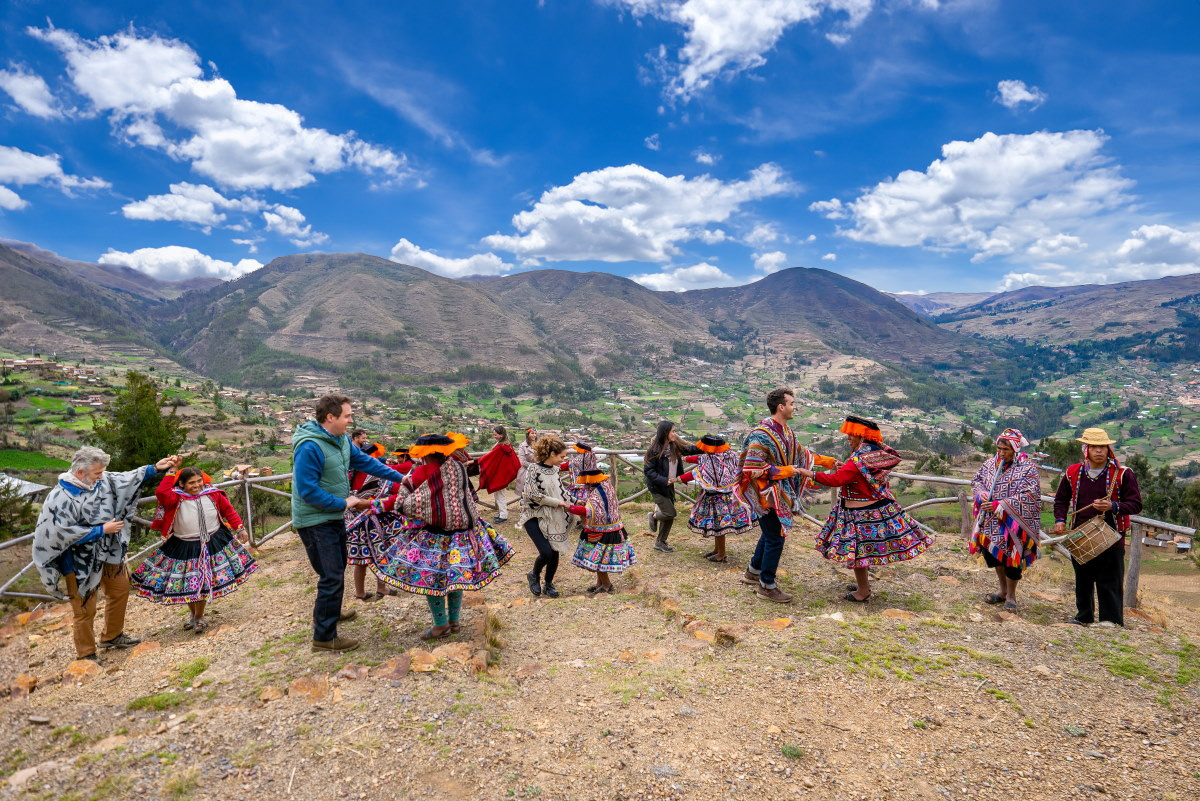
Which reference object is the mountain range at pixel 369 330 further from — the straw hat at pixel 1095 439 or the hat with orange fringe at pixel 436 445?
the straw hat at pixel 1095 439

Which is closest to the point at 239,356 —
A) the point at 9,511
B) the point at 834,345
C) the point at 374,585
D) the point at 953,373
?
the point at 9,511

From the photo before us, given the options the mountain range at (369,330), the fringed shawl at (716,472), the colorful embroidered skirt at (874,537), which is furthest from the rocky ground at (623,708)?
the mountain range at (369,330)

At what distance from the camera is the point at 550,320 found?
7210 inches

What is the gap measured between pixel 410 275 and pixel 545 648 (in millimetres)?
193979

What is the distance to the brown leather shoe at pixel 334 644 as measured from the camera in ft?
13.9

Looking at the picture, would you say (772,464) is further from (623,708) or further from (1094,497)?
(623,708)

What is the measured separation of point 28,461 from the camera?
1030 inches

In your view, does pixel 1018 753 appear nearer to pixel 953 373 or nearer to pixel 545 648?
pixel 545 648

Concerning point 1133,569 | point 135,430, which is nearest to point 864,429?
point 1133,569

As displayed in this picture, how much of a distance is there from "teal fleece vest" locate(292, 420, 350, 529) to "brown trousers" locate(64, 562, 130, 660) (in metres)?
2.05

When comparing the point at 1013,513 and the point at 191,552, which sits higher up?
the point at 1013,513

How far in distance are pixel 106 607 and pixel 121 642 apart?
0.45 meters

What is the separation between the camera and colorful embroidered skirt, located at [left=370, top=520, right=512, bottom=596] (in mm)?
4207

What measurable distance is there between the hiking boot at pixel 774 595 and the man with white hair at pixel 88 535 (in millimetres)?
5588
